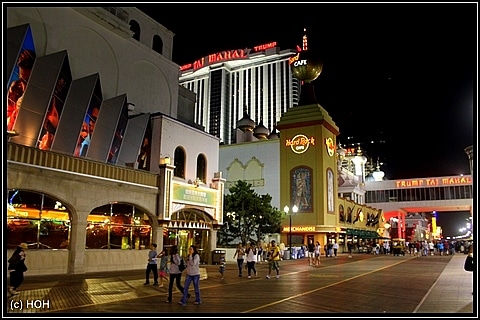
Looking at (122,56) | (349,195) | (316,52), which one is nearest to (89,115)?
(122,56)

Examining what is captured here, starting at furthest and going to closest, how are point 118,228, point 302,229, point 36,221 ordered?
point 302,229
point 118,228
point 36,221

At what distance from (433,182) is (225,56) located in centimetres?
7429

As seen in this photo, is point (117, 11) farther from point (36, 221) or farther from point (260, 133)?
point (260, 133)

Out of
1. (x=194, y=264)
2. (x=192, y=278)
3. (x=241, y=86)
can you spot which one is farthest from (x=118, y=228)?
(x=241, y=86)

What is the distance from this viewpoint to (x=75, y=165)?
68.3ft

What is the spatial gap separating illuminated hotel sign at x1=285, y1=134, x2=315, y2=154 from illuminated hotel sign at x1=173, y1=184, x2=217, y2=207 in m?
22.8

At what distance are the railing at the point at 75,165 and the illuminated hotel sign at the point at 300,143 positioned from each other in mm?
28534

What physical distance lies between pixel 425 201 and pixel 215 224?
53.7 meters

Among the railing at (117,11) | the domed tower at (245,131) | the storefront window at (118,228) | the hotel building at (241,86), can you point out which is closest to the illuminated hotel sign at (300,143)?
the domed tower at (245,131)

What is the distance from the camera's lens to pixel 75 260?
20.7 meters

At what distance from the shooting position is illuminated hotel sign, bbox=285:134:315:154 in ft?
169

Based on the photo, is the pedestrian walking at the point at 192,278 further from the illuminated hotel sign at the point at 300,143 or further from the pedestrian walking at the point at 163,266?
the illuminated hotel sign at the point at 300,143

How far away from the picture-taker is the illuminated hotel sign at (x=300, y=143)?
51.6m

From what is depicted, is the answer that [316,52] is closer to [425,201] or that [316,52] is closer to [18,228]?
[425,201]
